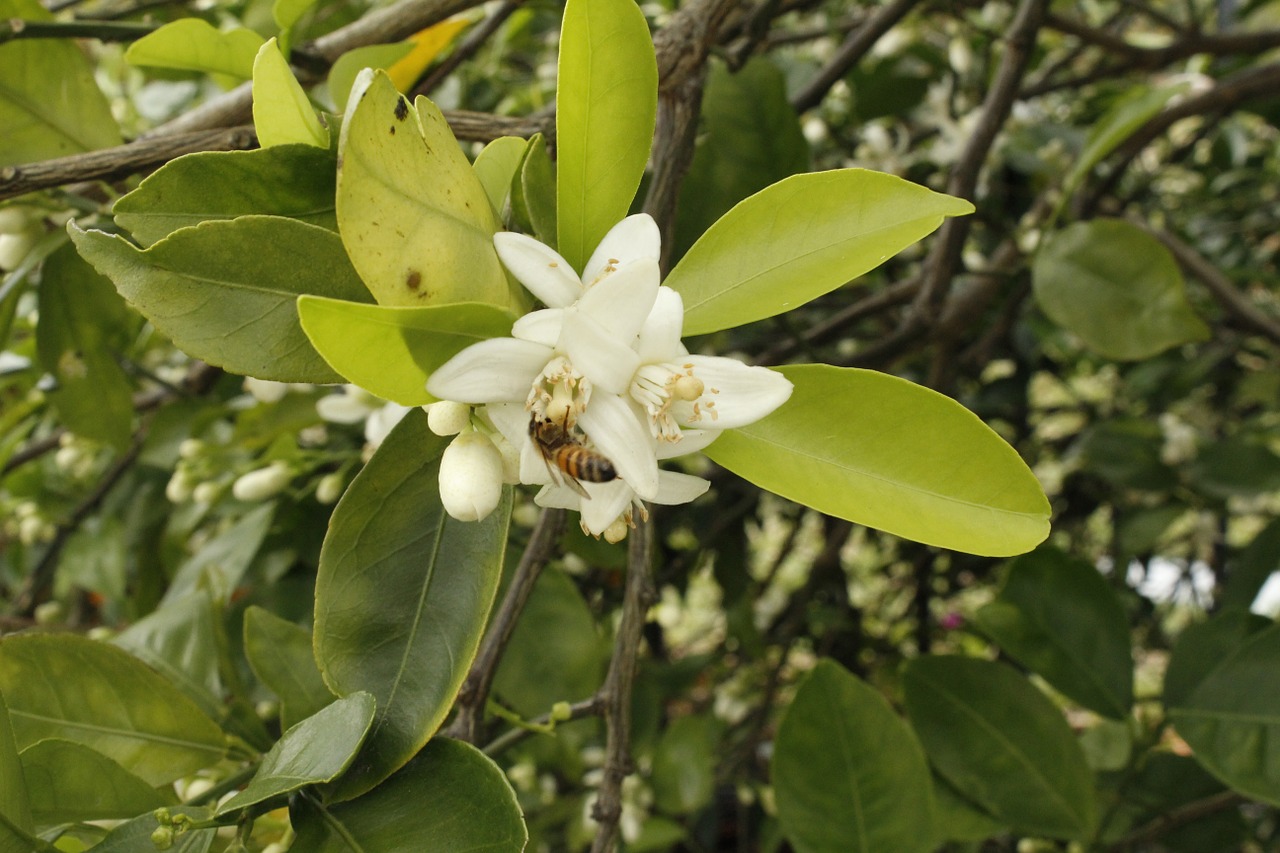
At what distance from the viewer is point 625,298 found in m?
0.52

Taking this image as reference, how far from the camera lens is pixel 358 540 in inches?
24.7

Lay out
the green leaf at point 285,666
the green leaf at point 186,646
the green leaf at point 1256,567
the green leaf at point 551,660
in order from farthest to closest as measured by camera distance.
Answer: the green leaf at point 1256,567, the green leaf at point 551,660, the green leaf at point 186,646, the green leaf at point 285,666

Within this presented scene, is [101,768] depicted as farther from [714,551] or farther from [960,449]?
[714,551]

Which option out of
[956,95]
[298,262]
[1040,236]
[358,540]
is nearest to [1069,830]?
[1040,236]

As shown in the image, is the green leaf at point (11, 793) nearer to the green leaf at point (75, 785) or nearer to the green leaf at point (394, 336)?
the green leaf at point (75, 785)

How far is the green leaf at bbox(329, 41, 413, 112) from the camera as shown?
2.84 ft

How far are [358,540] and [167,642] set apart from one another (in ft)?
1.66

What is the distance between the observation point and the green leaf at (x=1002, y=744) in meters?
1.14

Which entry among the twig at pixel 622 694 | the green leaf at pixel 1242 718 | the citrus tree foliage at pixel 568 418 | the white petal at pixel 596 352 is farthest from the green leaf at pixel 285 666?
the green leaf at pixel 1242 718

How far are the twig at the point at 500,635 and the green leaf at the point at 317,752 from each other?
0.39 feet

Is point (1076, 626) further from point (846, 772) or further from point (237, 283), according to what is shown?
point (237, 283)

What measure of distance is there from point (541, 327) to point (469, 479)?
0.10m

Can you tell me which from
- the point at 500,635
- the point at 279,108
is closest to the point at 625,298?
the point at 279,108

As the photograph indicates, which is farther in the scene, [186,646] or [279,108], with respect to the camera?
[186,646]
